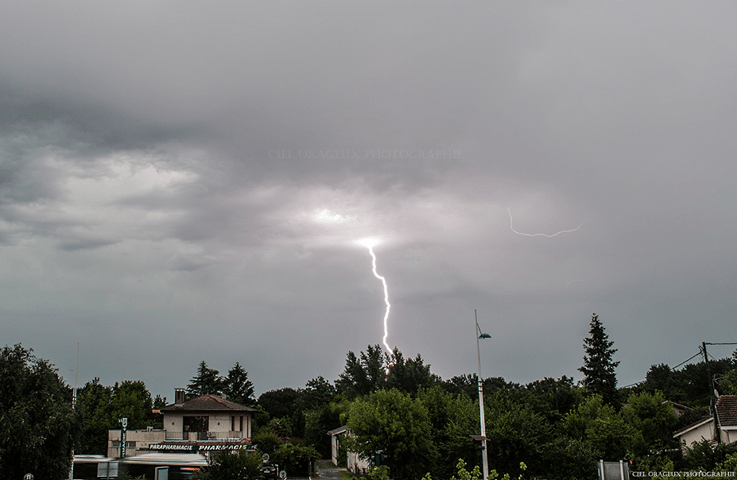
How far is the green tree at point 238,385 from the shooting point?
11138 cm

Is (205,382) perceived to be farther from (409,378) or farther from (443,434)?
(443,434)

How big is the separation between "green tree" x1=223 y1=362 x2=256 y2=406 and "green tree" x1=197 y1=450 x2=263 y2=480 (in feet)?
289

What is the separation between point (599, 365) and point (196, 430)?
2034 inches

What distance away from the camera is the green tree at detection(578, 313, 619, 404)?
227 feet

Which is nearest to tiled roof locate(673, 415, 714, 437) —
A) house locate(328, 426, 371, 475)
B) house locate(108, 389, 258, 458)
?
house locate(328, 426, 371, 475)

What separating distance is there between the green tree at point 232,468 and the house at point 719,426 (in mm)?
28986

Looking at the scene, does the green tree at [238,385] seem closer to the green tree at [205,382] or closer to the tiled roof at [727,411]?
the green tree at [205,382]

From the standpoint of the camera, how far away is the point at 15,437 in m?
25.6

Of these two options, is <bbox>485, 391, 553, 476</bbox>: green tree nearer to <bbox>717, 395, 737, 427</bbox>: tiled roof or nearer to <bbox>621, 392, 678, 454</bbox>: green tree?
<bbox>621, 392, 678, 454</bbox>: green tree

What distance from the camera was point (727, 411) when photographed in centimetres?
4116

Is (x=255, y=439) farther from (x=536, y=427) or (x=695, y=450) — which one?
(x=695, y=450)

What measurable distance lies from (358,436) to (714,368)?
13037 centimetres

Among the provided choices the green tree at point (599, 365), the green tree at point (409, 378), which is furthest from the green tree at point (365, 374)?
the green tree at point (599, 365)

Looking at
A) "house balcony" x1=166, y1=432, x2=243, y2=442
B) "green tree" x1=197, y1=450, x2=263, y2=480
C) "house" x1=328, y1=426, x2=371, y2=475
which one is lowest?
"house" x1=328, y1=426, x2=371, y2=475
